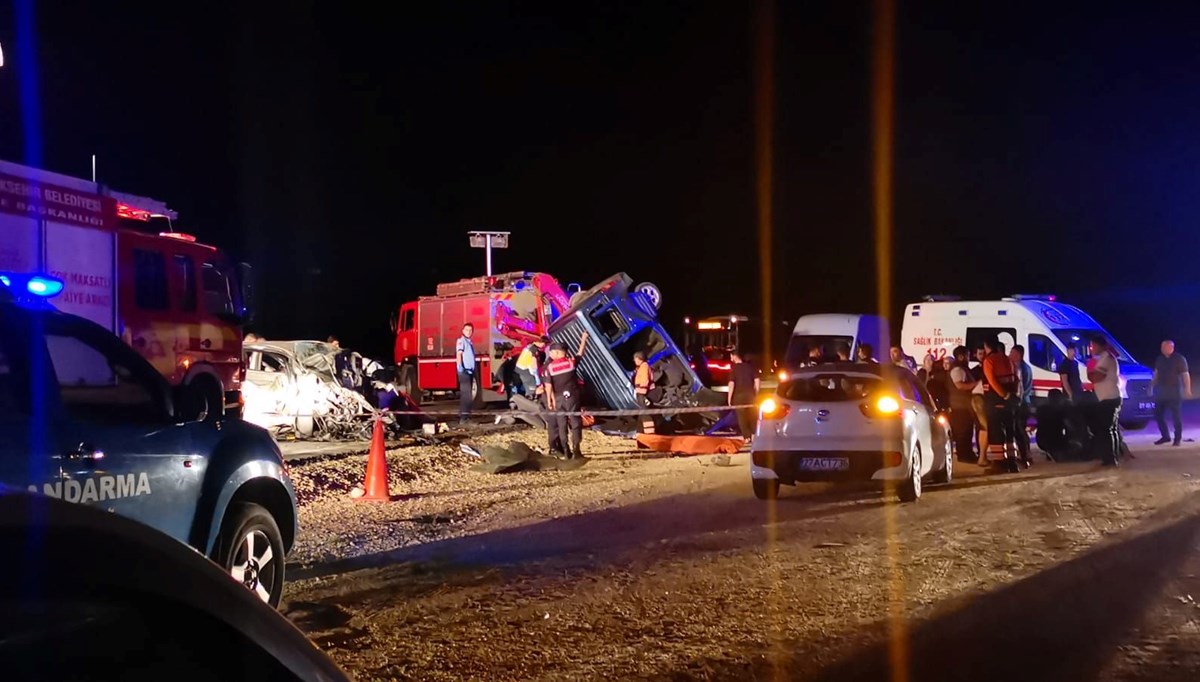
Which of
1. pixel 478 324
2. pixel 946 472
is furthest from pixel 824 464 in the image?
pixel 478 324

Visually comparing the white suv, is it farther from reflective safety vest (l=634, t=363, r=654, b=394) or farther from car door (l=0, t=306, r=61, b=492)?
car door (l=0, t=306, r=61, b=492)

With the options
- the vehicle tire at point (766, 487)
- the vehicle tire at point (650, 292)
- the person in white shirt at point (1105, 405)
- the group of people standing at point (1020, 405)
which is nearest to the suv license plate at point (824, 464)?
the vehicle tire at point (766, 487)

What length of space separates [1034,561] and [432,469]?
318 inches

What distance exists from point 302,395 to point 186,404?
39.3ft

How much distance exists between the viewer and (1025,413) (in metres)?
14.0

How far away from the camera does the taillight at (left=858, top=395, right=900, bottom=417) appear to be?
10789 mm

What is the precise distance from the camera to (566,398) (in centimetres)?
1492

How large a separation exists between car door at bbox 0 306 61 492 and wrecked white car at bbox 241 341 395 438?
1239cm

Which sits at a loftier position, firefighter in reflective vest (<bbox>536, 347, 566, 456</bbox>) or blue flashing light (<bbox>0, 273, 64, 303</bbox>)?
blue flashing light (<bbox>0, 273, 64, 303</bbox>)

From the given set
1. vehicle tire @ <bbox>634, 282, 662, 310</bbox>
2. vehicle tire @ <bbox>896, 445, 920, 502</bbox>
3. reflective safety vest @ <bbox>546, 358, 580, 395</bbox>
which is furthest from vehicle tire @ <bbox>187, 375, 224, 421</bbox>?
vehicle tire @ <bbox>634, 282, 662, 310</bbox>

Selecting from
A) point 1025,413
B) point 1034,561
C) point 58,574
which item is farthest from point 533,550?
point 1025,413

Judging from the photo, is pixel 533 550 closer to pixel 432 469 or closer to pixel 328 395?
pixel 432 469

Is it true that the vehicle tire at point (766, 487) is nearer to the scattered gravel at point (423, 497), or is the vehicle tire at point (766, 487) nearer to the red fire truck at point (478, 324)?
the scattered gravel at point (423, 497)

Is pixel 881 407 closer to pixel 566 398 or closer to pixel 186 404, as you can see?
pixel 566 398
